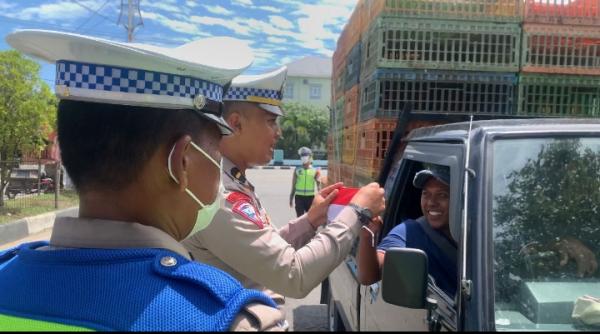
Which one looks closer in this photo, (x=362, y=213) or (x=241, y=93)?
(x=362, y=213)

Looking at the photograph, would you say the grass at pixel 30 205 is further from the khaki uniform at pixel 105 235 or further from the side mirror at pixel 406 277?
the khaki uniform at pixel 105 235

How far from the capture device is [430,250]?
240cm

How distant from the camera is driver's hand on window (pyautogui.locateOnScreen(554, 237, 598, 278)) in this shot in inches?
73.7

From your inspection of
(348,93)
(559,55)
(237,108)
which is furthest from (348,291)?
(348,93)

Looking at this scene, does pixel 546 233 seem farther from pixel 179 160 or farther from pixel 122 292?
pixel 122 292

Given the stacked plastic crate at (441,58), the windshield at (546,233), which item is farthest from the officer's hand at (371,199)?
the stacked plastic crate at (441,58)

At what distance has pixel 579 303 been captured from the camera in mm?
1752

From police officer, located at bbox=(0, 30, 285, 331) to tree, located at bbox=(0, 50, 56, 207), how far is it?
11407 mm

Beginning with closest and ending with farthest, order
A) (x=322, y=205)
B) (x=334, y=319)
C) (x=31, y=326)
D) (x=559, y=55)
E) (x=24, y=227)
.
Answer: (x=31, y=326) → (x=322, y=205) → (x=334, y=319) → (x=559, y=55) → (x=24, y=227)

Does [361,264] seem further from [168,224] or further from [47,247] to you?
[47,247]

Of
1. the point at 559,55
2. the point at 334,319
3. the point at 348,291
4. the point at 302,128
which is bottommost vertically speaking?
the point at 334,319

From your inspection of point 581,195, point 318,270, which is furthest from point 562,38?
point 318,270

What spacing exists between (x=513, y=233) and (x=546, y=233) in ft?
0.60

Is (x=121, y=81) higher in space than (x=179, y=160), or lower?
higher
